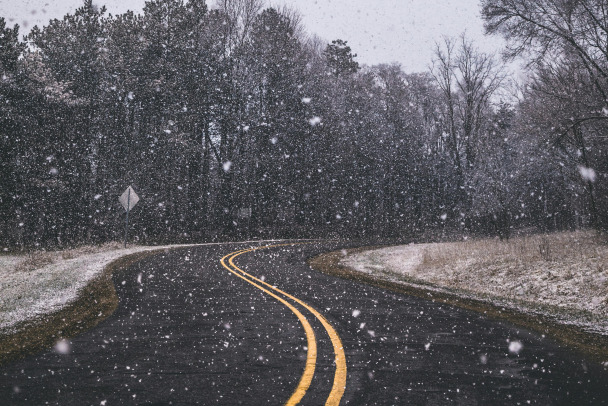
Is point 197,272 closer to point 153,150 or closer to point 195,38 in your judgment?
point 153,150

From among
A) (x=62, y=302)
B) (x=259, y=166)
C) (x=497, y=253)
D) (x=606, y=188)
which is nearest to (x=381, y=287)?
(x=497, y=253)

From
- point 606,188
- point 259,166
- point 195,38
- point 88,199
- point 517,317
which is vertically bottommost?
point 517,317

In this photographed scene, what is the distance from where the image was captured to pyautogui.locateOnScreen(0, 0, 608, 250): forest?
31672 millimetres

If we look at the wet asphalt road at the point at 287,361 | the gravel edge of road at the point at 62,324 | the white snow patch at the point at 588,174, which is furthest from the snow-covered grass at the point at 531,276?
the gravel edge of road at the point at 62,324

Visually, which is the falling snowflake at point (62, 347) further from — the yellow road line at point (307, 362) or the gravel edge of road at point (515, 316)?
the gravel edge of road at point (515, 316)

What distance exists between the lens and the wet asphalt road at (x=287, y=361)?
4453mm

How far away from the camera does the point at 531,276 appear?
12789 mm

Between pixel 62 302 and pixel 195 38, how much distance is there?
105ft

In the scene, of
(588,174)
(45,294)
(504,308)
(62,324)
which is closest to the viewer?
(62,324)

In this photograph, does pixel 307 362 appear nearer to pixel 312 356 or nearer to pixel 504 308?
pixel 312 356

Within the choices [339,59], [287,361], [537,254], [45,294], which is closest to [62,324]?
[45,294]

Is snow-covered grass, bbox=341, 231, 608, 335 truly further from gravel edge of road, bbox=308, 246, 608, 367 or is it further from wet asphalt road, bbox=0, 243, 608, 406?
wet asphalt road, bbox=0, 243, 608, 406

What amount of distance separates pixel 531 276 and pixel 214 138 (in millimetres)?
32946

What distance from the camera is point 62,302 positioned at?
32.5 ft
